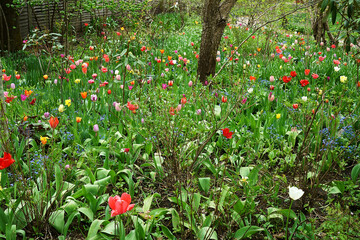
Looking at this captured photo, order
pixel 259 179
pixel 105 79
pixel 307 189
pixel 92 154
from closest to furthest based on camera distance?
pixel 307 189
pixel 259 179
pixel 92 154
pixel 105 79

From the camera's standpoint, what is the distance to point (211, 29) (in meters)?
4.17

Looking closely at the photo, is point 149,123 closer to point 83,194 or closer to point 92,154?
point 92,154

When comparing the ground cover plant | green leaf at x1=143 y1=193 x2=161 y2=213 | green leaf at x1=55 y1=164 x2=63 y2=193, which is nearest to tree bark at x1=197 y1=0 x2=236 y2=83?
the ground cover plant

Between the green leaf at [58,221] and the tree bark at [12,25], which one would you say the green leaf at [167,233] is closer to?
the green leaf at [58,221]

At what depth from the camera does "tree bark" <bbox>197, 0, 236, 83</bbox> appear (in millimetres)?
4076

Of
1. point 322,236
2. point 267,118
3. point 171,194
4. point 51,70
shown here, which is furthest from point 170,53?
point 322,236

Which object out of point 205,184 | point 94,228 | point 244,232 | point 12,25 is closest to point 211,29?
point 205,184

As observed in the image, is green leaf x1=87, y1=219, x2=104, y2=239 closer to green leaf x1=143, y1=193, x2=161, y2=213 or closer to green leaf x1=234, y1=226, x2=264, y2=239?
green leaf x1=143, y1=193, x2=161, y2=213

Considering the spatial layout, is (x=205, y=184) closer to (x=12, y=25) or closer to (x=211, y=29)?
(x=211, y=29)

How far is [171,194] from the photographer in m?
2.29

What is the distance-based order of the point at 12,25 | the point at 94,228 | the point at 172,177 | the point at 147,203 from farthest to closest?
the point at 12,25 < the point at 172,177 < the point at 147,203 < the point at 94,228

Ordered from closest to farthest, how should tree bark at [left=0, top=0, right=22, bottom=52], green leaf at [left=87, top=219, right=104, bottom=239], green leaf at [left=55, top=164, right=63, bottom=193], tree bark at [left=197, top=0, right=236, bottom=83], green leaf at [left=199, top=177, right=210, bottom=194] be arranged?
green leaf at [left=87, top=219, right=104, bottom=239] → green leaf at [left=55, top=164, right=63, bottom=193] → green leaf at [left=199, top=177, right=210, bottom=194] → tree bark at [left=197, top=0, right=236, bottom=83] → tree bark at [left=0, top=0, right=22, bottom=52]

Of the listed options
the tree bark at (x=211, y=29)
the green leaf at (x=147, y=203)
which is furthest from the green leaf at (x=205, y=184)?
the tree bark at (x=211, y=29)

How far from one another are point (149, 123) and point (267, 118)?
1.18 meters
